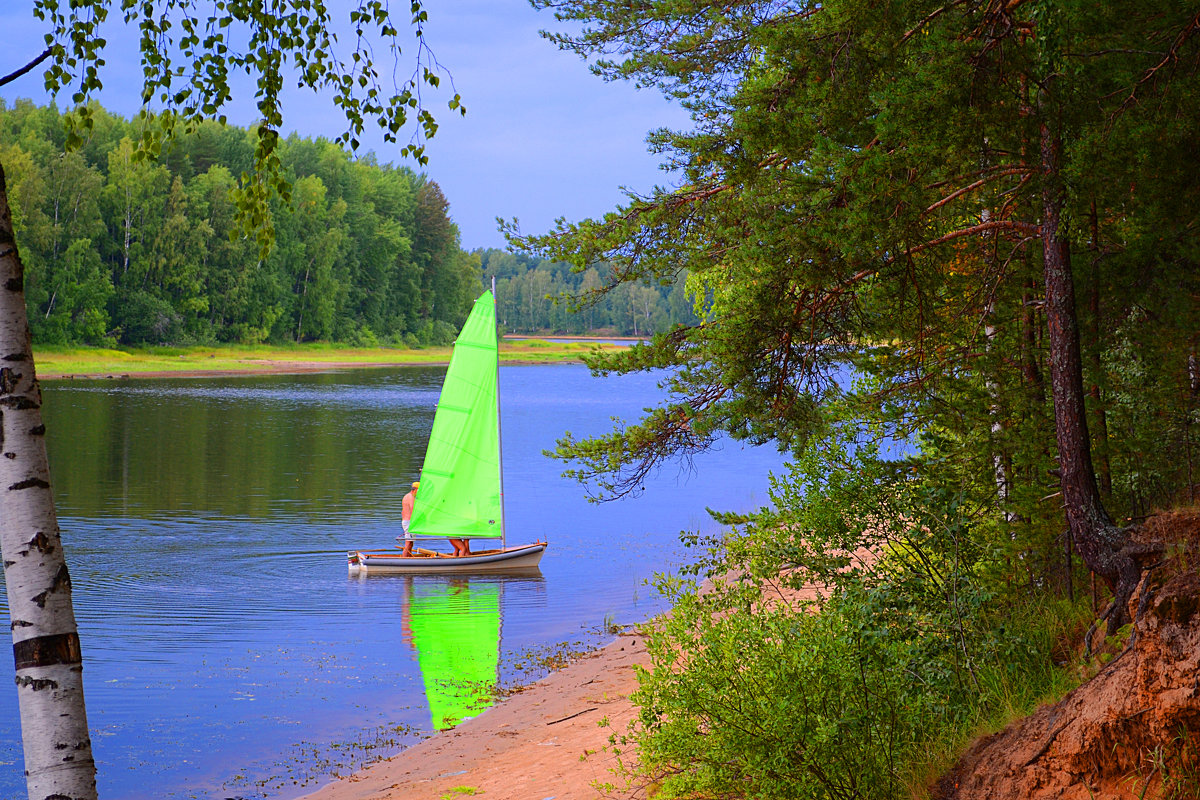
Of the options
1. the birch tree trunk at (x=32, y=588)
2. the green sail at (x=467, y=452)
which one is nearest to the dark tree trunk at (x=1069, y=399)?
the birch tree trunk at (x=32, y=588)

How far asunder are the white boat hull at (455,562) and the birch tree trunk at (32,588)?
15.1m

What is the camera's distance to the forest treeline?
71.4m

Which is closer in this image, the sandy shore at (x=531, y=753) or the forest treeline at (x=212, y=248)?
the sandy shore at (x=531, y=753)

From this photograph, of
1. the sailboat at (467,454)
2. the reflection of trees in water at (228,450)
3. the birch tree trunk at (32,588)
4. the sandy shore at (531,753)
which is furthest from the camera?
the reflection of trees in water at (228,450)

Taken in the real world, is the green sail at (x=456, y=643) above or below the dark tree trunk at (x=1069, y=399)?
below

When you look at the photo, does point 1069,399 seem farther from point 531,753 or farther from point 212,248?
point 212,248

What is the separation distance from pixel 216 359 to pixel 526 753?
252 ft

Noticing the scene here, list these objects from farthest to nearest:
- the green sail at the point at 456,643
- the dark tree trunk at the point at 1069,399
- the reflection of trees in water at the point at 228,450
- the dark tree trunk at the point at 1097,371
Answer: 1. the reflection of trees in water at the point at 228,450
2. the green sail at the point at 456,643
3. the dark tree trunk at the point at 1097,371
4. the dark tree trunk at the point at 1069,399

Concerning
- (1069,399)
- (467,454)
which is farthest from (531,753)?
(467,454)

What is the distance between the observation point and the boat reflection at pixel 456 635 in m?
11.7

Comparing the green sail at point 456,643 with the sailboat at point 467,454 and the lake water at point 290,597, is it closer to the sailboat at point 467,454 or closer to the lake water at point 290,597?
the lake water at point 290,597

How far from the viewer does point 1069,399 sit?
5.59 meters

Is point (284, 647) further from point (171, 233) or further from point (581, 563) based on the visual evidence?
point (171, 233)

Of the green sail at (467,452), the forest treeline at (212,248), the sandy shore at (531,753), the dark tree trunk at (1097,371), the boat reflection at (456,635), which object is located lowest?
the boat reflection at (456,635)
